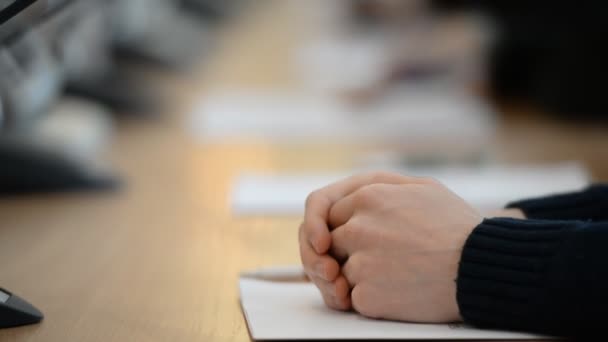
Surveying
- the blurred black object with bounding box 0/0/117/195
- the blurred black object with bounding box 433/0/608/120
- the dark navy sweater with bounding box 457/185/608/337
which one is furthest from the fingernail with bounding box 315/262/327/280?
the blurred black object with bounding box 433/0/608/120

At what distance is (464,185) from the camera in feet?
3.77

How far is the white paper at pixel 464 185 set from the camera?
3.51ft

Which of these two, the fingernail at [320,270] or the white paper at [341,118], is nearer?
the fingernail at [320,270]

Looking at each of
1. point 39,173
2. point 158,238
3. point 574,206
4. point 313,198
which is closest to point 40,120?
point 39,173

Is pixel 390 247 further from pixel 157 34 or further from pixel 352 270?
pixel 157 34

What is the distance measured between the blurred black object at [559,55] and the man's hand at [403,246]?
1.04 metres

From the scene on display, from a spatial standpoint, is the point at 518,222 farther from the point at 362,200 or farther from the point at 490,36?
the point at 490,36

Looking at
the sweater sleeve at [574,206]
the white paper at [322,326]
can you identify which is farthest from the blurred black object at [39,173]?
the sweater sleeve at [574,206]

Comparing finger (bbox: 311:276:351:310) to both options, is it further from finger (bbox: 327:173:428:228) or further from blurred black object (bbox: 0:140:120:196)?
blurred black object (bbox: 0:140:120:196)

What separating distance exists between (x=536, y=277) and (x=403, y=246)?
0.09m

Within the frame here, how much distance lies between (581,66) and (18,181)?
1023mm

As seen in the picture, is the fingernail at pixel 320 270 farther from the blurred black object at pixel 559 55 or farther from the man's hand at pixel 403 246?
the blurred black object at pixel 559 55

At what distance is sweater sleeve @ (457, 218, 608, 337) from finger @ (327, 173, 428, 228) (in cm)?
8

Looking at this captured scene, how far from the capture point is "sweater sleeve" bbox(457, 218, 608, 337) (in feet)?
1.91
